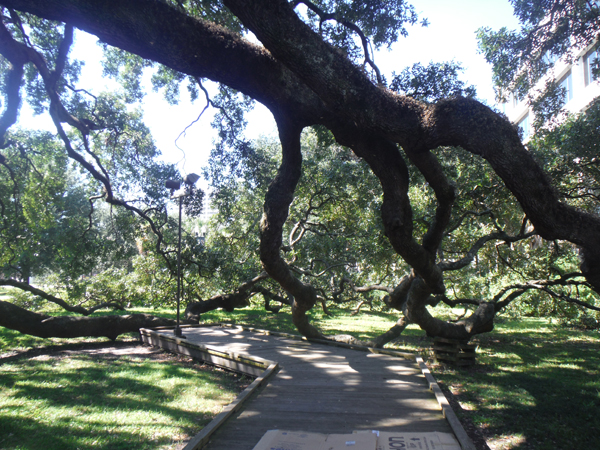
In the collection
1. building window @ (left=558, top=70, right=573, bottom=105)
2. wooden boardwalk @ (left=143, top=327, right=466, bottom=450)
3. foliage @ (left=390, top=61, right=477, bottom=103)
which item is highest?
building window @ (left=558, top=70, right=573, bottom=105)

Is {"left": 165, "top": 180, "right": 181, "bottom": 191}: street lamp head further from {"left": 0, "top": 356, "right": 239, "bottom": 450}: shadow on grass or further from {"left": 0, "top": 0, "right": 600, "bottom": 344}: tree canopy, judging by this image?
{"left": 0, "top": 356, "right": 239, "bottom": 450}: shadow on grass

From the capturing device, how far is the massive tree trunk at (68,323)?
8180mm

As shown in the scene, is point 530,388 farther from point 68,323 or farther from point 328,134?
point 68,323

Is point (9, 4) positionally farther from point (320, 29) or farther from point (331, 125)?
point (320, 29)

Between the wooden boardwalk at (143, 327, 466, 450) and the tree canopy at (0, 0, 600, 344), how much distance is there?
1.47m

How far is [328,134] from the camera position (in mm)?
7230

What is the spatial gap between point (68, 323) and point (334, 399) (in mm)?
7423

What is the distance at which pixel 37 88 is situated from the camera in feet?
28.9

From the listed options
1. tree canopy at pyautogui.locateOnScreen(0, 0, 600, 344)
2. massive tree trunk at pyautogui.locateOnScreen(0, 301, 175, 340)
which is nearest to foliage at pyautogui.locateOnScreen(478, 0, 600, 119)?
tree canopy at pyautogui.locateOnScreen(0, 0, 600, 344)

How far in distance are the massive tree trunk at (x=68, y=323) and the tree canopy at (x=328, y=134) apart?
6.90 ft

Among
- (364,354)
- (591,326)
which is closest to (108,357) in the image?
(364,354)

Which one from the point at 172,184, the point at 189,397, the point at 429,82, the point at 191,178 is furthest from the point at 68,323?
the point at 429,82

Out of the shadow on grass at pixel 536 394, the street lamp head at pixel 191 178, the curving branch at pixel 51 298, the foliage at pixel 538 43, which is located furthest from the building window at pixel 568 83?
the curving branch at pixel 51 298

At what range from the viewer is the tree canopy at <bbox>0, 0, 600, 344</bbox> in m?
3.61
